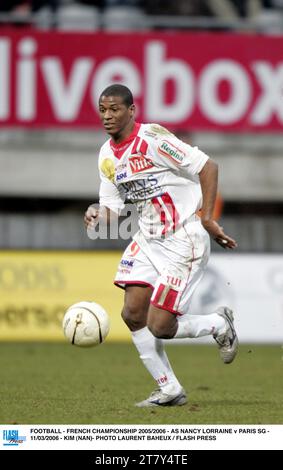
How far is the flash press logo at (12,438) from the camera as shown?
708 cm

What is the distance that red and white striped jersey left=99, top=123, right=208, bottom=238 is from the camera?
860cm

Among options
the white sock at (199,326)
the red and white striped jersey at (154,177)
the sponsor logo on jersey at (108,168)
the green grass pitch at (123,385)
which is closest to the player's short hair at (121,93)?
the red and white striped jersey at (154,177)

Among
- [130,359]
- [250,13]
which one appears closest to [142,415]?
[130,359]

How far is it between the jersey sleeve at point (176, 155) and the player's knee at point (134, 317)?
3.65 feet

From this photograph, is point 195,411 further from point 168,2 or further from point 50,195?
point 168,2

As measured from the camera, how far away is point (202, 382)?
11414 mm

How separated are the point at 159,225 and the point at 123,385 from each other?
8.32ft

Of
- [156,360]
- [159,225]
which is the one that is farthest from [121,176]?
[156,360]

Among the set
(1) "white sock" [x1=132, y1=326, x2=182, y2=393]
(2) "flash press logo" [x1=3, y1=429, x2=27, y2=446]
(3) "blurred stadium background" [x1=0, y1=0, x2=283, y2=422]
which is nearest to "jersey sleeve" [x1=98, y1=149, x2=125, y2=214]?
(1) "white sock" [x1=132, y1=326, x2=182, y2=393]

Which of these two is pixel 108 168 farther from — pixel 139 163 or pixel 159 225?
pixel 159 225

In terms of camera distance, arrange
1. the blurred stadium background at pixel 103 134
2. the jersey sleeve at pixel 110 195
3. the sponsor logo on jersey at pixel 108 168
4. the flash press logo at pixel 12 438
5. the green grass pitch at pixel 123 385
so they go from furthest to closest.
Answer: the blurred stadium background at pixel 103 134
the jersey sleeve at pixel 110 195
the sponsor logo on jersey at pixel 108 168
the green grass pitch at pixel 123 385
the flash press logo at pixel 12 438

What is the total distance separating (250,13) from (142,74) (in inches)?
118

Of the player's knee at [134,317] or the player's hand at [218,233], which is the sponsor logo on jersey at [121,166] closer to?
the player's hand at [218,233]

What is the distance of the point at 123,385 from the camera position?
10.8 meters
